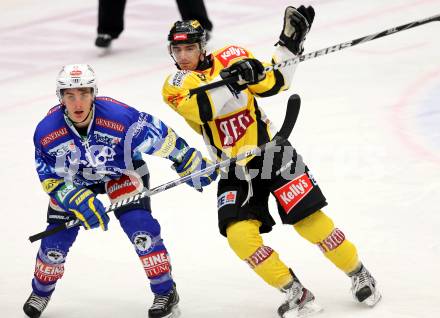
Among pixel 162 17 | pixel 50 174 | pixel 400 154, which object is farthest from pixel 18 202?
pixel 162 17

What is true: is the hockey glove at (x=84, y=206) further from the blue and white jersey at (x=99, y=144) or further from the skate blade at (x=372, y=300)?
the skate blade at (x=372, y=300)

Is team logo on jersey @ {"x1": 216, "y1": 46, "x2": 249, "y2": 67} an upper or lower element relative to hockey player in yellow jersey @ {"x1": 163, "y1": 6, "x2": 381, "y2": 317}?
upper

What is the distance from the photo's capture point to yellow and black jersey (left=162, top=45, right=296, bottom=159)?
15.5 feet

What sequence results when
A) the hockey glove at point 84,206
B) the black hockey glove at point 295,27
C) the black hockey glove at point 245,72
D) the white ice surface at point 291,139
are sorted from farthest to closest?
the white ice surface at point 291,139, the black hockey glove at point 295,27, the hockey glove at point 84,206, the black hockey glove at point 245,72

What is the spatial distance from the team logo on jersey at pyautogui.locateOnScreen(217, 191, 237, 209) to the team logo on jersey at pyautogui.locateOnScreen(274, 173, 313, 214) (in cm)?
19

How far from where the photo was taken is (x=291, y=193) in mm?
4840

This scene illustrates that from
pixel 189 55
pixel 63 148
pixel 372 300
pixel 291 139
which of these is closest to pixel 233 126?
pixel 189 55

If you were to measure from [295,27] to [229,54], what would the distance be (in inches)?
12.9

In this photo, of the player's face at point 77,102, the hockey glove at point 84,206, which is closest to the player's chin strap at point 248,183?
the hockey glove at point 84,206

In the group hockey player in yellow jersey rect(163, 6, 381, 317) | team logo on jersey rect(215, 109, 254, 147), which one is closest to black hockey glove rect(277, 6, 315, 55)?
hockey player in yellow jersey rect(163, 6, 381, 317)

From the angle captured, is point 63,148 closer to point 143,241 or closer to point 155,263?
point 143,241

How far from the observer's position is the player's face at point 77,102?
4.73 m

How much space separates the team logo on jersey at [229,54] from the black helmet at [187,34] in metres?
0.10

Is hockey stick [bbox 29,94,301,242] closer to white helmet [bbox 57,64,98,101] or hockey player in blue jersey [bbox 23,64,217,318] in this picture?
hockey player in blue jersey [bbox 23,64,217,318]
